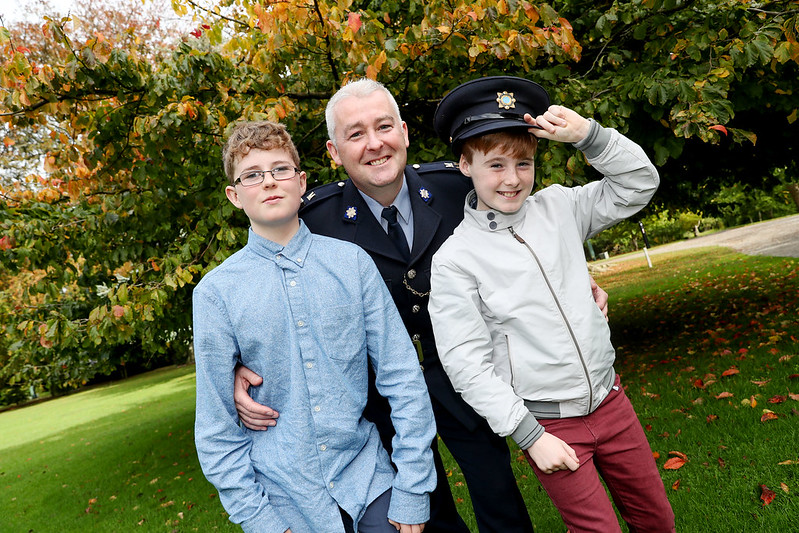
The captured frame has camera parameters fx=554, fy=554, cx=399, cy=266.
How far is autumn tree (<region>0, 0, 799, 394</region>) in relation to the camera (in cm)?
377

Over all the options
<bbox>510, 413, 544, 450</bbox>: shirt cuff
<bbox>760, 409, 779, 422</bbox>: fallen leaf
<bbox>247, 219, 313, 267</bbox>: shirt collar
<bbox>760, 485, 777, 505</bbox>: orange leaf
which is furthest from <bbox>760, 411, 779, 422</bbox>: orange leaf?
<bbox>247, 219, 313, 267</bbox>: shirt collar

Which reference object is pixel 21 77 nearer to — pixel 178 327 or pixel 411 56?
pixel 411 56

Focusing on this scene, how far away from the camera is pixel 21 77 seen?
3746mm

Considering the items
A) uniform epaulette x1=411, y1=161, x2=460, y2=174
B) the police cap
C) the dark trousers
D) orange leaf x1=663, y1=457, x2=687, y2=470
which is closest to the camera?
the police cap

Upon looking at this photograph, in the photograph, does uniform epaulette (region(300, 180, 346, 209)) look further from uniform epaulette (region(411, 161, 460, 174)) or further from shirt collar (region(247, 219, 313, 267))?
shirt collar (region(247, 219, 313, 267))

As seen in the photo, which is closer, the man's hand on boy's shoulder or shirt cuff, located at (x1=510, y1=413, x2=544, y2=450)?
shirt cuff, located at (x1=510, y1=413, x2=544, y2=450)

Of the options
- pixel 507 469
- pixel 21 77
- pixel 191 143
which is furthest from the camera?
pixel 191 143

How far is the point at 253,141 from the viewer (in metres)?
2.14

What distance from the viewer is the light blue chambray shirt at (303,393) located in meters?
1.96

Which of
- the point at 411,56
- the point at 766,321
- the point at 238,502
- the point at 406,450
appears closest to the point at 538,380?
the point at 406,450

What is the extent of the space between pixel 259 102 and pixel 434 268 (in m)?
2.98

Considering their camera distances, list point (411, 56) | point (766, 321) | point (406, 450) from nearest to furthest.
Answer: point (406, 450)
point (411, 56)
point (766, 321)

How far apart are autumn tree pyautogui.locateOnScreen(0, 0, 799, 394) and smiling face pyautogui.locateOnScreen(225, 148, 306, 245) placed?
1.87 meters

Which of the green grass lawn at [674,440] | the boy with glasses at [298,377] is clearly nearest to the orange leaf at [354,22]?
the boy with glasses at [298,377]
